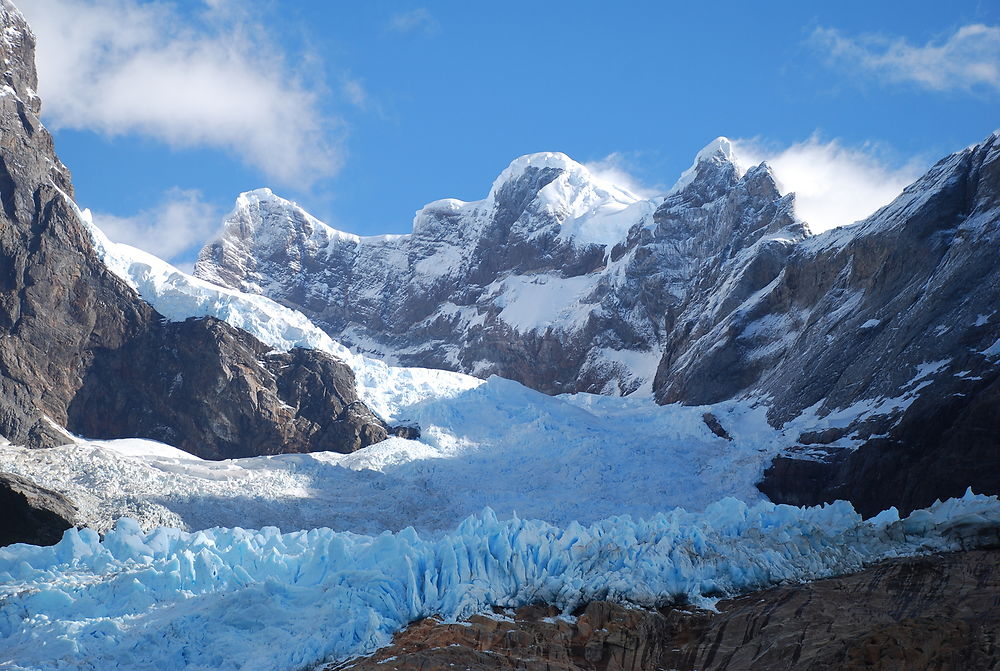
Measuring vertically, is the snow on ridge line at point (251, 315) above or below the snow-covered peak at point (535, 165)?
below

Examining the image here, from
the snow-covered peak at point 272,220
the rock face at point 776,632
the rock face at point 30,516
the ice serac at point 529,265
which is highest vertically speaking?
the snow-covered peak at point 272,220

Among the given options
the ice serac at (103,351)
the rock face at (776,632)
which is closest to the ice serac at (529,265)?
the ice serac at (103,351)

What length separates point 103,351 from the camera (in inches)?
2746

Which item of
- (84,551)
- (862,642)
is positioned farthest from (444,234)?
(862,642)

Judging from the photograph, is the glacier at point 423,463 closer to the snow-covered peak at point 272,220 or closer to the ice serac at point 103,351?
the ice serac at point 103,351

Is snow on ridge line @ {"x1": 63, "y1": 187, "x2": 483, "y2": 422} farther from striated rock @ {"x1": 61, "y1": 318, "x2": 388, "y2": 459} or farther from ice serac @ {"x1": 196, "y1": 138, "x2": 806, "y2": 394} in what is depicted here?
ice serac @ {"x1": 196, "y1": 138, "x2": 806, "y2": 394}

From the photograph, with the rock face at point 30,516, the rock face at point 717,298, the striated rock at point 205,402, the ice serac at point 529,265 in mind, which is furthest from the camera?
the ice serac at point 529,265

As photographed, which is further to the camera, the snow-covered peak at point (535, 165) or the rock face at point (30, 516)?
the snow-covered peak at point (535, 165)

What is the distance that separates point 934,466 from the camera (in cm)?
4553

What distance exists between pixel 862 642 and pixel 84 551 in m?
20.6

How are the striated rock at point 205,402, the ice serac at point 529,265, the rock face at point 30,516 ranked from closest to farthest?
1. the rock face at point 30,516
2. the striated rock at point 205,402
3. the ice serac at point 529,265

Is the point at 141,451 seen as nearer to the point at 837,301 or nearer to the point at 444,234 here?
the point at 837,301

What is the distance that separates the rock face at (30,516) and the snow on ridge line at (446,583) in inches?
867

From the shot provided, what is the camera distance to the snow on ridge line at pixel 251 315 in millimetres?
71562
